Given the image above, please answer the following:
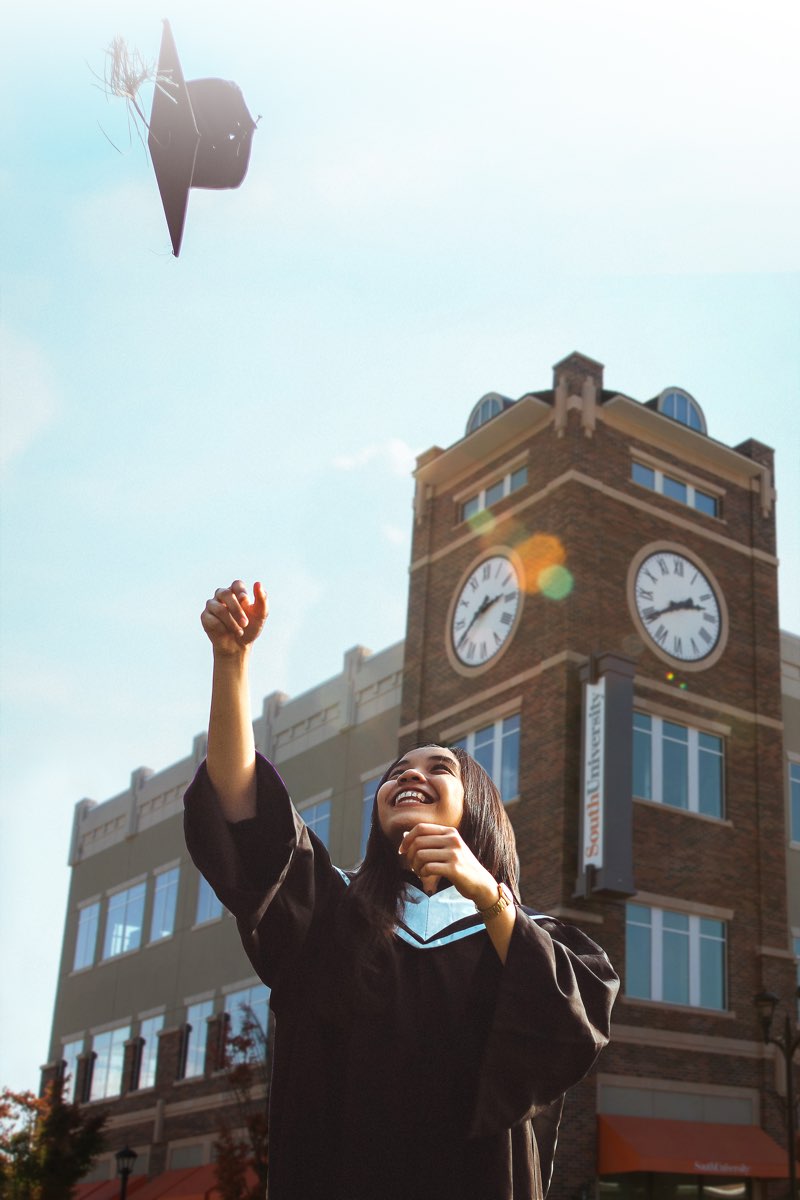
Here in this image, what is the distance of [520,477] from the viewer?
2755 cm

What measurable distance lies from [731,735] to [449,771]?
23406mm

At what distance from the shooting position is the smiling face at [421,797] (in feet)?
11.5

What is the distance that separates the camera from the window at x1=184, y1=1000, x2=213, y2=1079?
3191 cm

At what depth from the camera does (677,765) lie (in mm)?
25234

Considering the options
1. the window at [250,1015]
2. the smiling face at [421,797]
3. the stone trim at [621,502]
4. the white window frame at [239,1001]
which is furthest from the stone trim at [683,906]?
the smiling face at [421,797]

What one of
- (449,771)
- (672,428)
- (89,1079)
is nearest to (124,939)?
(89,1079)

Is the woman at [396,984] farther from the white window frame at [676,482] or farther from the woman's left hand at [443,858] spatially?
the white window frame at [676,482]

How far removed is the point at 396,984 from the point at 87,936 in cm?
3772

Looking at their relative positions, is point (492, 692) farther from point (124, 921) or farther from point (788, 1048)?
point (124, 921)

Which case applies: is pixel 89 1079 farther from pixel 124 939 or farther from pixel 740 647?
pixel 740 647

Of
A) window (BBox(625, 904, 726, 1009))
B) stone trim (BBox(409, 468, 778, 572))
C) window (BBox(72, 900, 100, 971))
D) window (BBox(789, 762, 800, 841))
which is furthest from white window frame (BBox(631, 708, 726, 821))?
window (BBox(72, 900, 100, 971))

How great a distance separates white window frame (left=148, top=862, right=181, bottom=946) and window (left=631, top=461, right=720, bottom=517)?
1540 cm

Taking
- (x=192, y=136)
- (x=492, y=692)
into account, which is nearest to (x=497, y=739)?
(x=492, y=692)

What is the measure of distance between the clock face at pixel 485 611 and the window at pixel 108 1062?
48.5 feet
